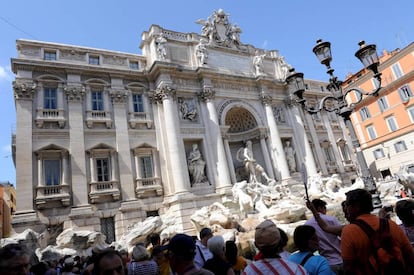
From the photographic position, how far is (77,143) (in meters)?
13.0

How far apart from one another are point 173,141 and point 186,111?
2.49 meters

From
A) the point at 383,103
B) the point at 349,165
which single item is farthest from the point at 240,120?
the point at 383,103

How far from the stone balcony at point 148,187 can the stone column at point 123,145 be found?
0.30 metres

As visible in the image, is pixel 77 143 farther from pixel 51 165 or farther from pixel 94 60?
pixel 94 60

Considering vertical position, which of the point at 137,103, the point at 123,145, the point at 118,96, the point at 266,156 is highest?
the point at 118,96

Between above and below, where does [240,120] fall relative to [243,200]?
above

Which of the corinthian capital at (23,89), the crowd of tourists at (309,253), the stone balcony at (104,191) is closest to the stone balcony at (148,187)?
the stone balcony at (104,191)

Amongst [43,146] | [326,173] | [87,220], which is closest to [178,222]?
[87,220]

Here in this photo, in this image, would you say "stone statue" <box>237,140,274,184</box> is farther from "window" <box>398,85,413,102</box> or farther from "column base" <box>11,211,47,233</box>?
"window" <box>398,85,413,102</box>

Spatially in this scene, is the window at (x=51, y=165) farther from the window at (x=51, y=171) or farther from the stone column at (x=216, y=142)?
the stone column at (x=216, y=142)

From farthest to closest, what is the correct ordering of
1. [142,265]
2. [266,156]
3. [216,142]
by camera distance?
[266,156], [216,142], [142,265]

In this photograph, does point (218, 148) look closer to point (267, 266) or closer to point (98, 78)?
point (98, 78)

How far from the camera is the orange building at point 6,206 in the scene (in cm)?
2438

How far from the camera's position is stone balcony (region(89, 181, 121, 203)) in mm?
12492
